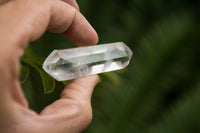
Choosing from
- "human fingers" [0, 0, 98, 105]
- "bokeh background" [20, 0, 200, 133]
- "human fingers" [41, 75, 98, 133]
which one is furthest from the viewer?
"bokeh background" [20, 0, 200, 133]

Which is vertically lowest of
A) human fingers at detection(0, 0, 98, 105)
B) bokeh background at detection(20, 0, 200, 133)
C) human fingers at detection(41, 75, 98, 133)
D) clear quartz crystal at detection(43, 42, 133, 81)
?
bokeh background at detection(20, 0, 200, 133)

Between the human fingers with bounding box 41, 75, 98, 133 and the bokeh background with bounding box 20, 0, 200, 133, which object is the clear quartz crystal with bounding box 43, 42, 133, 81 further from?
the bokeh background with bounding box 20, 0, 200, 133

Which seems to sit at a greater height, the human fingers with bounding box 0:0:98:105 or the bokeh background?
the human fingers with bounding box 0:0:98:105

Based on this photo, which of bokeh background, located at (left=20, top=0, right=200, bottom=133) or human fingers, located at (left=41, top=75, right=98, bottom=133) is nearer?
human fingers, located at (left=41, top=75, right=98, bottom=133)

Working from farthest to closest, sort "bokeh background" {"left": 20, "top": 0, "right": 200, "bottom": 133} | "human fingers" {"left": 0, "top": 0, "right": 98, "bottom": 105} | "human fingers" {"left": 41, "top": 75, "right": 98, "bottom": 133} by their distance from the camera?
1. "bokeh background" {"left": 20, "top": 0, "right": 200, "bottom": 133}
2. "human fingers" {"left": 41, "top": 75, "right": 98, "bottom": 133}
3. "human fingers" {"left": 0, "top": 0, "right": 98, "bottom": 105}

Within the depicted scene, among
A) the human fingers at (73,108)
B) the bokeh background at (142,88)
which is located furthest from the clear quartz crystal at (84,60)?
the bokeh background at (142,88)

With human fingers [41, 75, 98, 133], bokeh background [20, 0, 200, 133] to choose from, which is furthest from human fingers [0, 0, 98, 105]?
bokeh background [20, 0, 200, 133]

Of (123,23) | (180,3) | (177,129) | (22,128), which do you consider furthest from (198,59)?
(22,128)

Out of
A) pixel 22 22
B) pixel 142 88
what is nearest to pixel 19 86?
pixel 22 22
